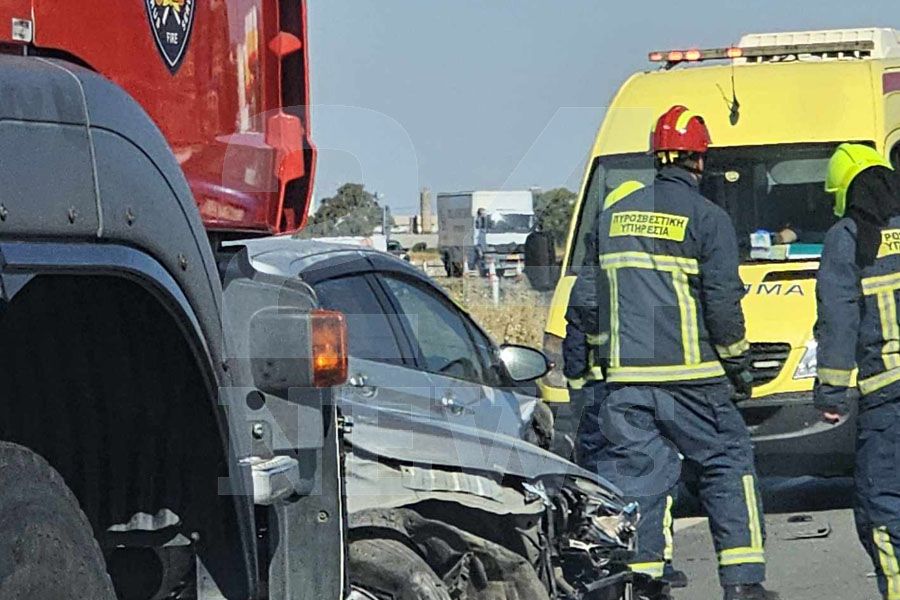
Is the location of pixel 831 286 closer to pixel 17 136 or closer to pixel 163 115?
pixel 163 115

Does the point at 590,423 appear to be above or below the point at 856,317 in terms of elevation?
below

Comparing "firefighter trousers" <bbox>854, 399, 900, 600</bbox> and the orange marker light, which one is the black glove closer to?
"firefighter trousers" <bbox>854, 399, 900, 600</bbox>

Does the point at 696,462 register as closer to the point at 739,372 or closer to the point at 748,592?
the point at 739,372

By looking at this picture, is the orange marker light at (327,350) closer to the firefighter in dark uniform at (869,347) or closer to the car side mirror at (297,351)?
the car side mirror at (297,351)

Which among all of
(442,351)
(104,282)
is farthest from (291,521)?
(442,351)

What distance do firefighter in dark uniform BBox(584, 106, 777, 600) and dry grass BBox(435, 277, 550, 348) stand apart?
9.36 meters

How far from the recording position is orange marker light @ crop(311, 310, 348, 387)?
3.19 meters

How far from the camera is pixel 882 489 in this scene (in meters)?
6.55

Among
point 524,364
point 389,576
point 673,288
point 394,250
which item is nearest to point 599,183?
point 394,250

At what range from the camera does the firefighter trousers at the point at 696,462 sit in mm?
6570

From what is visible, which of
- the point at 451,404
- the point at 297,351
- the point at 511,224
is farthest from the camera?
the point at 511,224

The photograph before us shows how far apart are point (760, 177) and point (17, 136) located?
8.14 m

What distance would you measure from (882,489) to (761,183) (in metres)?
3.74

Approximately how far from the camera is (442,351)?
Result: 22.5 feet
